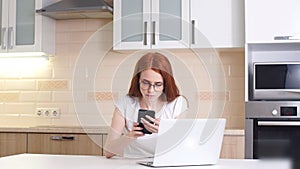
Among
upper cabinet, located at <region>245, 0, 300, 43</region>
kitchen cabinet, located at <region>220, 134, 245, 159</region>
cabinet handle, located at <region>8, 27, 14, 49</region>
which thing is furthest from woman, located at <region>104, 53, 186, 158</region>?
cabinet handle, located at <region>8, 27, 14, 49</region>

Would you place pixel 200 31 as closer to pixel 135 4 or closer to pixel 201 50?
pixel 201 50

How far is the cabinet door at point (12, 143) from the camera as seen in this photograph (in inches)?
142

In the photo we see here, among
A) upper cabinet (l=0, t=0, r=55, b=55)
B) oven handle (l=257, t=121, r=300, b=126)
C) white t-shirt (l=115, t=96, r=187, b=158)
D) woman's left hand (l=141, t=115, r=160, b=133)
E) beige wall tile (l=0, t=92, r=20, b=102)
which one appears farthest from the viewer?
beige wall tile (l=0, t=92, r=20, b=102)

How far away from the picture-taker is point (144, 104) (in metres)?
2.26

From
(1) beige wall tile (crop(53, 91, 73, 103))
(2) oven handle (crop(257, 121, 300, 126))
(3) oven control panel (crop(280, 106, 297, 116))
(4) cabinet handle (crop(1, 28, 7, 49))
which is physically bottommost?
(2) oven handle (crop(257, 121, 300, 126))

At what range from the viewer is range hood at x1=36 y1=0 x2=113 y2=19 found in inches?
148

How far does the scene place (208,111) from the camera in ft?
12.7

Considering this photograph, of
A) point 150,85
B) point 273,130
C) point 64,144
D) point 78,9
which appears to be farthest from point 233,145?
point 78,9

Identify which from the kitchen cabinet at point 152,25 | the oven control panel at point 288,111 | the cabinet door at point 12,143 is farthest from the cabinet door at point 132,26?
the oven control panel at point 288,111

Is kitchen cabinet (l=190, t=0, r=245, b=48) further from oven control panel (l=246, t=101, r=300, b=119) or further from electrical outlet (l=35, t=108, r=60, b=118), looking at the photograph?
electrical outlet (l=35, t=108, r=60, b=118)

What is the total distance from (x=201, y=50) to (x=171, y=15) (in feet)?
1.16

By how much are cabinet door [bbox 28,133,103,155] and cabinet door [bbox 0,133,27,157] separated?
5cm

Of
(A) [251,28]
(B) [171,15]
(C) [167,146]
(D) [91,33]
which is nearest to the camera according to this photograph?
(C) [167,146]

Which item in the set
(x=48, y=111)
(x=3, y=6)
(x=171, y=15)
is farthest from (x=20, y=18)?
(x=171, y=15)
